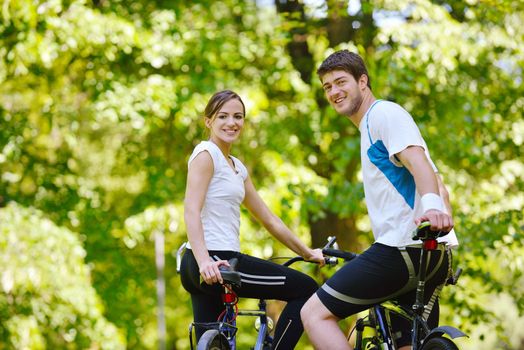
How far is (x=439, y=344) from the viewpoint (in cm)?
339

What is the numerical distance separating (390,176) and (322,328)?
0.71 meters

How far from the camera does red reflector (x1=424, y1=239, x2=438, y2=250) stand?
3535mm

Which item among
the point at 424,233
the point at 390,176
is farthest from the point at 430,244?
the point at 390,176

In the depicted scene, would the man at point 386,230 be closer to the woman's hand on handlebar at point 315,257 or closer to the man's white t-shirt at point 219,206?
the man's white t-shirt at point 219,206

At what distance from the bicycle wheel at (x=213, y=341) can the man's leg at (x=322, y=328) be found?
467 mm

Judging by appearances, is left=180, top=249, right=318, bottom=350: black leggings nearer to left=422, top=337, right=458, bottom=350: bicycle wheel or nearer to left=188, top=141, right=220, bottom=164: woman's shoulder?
left=188, top=141, right=220, bottom=164: woman's shoulder

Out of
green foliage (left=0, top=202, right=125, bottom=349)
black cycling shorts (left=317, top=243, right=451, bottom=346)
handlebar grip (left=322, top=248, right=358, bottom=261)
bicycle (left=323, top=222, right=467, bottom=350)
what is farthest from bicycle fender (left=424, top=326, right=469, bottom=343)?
green foliage (left=0, top=202, right=125, bottom=349)

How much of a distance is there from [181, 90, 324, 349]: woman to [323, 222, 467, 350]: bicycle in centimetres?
30

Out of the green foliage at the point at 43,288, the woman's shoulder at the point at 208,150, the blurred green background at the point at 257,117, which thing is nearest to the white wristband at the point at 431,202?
the woman's shoulder at the point at 208,150

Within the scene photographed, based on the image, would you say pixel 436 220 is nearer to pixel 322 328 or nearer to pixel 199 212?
pixel 322 328

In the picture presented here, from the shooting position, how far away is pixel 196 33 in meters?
10.8

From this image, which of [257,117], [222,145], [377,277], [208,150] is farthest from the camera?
[257,117]

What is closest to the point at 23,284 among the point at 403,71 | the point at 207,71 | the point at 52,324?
the point at 52,324

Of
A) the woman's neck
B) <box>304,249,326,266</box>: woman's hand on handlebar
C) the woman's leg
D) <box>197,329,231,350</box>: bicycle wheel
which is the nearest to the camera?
<box>197,329,231,350</box>: bicycle wheel
